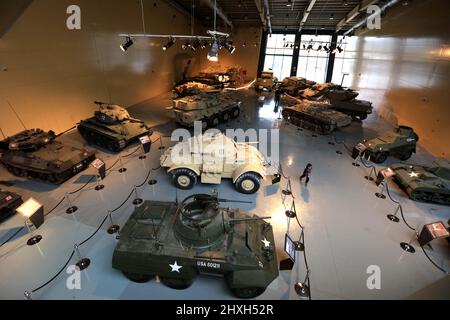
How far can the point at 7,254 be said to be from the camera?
5855 millimetres

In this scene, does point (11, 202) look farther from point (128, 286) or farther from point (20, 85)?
point (20, 85)

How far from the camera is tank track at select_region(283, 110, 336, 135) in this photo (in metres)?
13.9

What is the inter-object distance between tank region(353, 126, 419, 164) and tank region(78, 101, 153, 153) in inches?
373

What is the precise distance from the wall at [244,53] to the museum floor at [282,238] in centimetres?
2386

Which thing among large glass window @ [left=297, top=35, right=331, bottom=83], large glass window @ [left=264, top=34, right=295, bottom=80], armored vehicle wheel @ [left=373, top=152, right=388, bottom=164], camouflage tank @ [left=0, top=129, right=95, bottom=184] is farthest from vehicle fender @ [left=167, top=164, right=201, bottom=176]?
large glass window @ [left=297, top=35, right=331, bottom=83]

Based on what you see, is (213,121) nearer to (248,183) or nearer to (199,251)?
(248,183)

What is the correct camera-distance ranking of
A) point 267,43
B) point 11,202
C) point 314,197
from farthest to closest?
1. point 267,43
2. point 314,197
3. point 11,202

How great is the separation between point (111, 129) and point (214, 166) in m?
5.41

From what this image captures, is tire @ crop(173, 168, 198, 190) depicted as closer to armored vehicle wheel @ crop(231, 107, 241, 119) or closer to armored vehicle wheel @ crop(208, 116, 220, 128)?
armored vehicle wheel @ crop(208, 116, 220, 128)

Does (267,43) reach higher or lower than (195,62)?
higher

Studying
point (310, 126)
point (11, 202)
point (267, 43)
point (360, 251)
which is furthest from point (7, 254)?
point (267, 43)

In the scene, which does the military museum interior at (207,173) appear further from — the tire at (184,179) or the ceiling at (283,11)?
the ceiling at (283,11)

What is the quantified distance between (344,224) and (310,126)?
28.1ft

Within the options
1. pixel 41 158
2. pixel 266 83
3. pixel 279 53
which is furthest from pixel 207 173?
pixel 279 53
